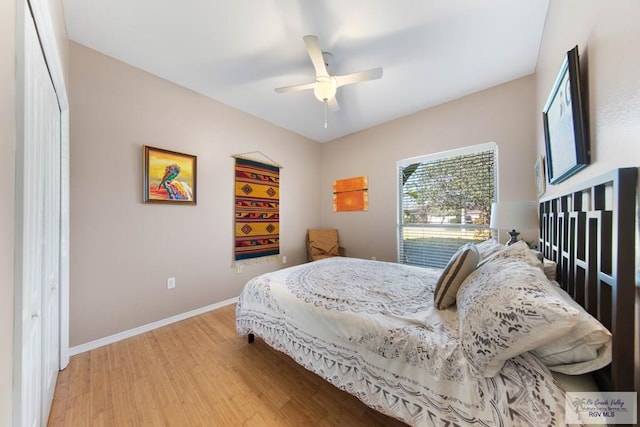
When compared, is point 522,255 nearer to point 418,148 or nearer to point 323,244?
point 418,148

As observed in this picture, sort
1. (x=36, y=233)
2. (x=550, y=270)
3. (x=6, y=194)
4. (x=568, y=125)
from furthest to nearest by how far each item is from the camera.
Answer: (x=550, y=270)
(x=568, y=125)
(x=36, y=233)
(x=6, y=194)

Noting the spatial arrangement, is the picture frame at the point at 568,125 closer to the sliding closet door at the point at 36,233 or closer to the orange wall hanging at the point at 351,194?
the sliding closet door at the point at 36,233

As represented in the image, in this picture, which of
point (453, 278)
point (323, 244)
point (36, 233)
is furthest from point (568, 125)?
point (323, 244)

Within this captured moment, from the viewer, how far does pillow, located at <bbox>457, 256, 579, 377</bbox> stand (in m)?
0.74

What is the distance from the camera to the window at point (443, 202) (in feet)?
9.24

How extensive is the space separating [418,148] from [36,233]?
12.2ft

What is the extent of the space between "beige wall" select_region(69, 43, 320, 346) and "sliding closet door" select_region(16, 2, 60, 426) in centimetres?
44

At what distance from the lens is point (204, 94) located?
2791 millimetres

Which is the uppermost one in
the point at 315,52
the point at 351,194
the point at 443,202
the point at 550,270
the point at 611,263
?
the point at 315,52

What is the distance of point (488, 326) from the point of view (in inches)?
34.1

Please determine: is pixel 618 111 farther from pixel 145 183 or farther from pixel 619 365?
pixel 145 183

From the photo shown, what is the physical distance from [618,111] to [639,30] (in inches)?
9.8

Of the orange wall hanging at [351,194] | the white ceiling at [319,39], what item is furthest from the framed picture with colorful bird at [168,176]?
the orange wall hanging at [351,194]

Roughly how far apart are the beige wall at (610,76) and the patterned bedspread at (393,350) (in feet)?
1.02
